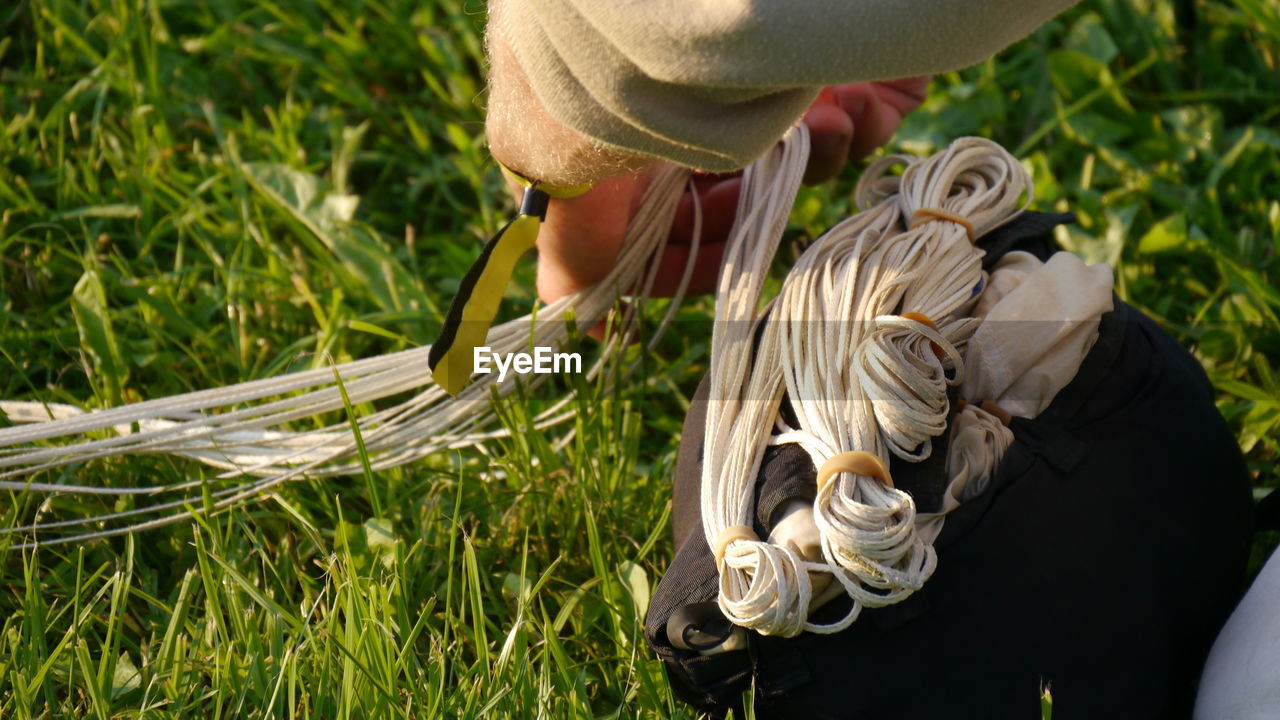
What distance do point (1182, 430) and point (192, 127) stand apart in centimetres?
158

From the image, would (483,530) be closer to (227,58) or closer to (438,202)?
(438,202)

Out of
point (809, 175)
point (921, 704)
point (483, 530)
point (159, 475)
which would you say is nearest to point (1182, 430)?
point (921, 704)

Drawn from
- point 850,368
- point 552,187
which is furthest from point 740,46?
point 552,187

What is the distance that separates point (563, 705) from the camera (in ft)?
4.01

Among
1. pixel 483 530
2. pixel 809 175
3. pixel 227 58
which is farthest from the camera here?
pixel 227 58

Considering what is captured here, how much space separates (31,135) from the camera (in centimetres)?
205

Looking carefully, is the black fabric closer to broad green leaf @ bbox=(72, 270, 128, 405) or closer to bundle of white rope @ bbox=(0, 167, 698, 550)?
bundle of white rope @ bbox=(0, 167, 698, 550)

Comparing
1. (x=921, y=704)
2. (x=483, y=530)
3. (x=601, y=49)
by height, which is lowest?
(x=483, y=530)

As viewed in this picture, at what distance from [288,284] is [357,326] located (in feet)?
0.85

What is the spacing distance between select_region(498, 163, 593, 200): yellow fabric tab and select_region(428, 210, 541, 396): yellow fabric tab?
3cm

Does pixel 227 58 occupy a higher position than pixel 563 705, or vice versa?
pixel 227 58

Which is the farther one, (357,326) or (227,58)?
(227,58)

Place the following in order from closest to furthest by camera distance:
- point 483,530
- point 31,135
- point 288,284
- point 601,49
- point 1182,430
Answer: point 601,49 → point 1182,430 → point 483,530 → point 288,284 → point 31,135

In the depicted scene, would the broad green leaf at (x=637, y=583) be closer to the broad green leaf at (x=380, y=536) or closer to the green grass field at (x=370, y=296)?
the green grass field at (x=370, y=296)
